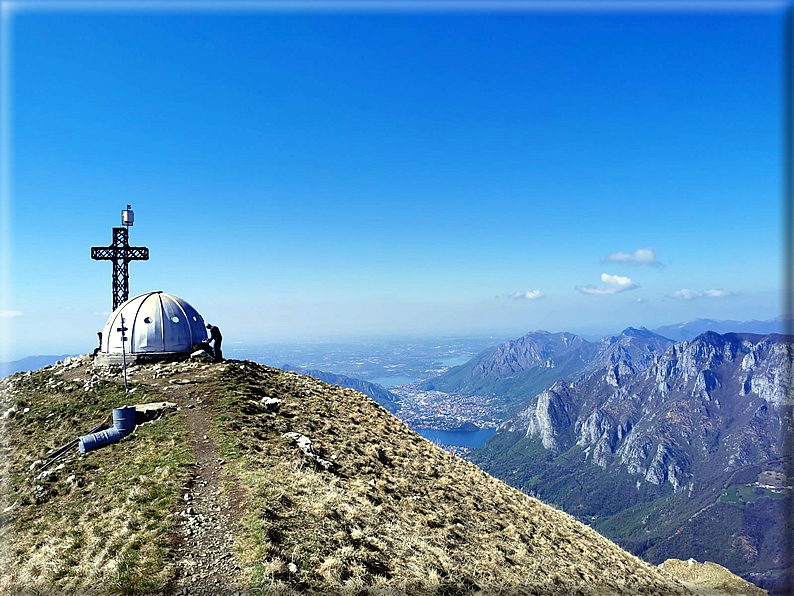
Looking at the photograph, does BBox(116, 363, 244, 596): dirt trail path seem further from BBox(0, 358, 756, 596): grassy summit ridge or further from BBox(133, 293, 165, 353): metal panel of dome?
BBox(133, 293, 165, 353): metal panel of dome

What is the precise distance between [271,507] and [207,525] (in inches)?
82.7

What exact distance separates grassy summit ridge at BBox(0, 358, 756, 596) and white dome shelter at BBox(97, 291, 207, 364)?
276 cm

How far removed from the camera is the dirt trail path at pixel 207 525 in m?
11.5

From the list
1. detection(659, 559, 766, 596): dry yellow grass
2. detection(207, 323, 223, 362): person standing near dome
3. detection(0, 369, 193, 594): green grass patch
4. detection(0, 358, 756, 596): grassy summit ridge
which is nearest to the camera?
detection(0, 369, 193, 594): green grass patch

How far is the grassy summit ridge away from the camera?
506 inches

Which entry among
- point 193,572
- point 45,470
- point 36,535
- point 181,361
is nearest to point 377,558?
point 193,572

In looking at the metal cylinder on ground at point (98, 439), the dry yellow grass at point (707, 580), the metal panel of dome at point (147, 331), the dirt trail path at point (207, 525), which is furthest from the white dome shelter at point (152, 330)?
the dry yellow grass at point (707, 580)

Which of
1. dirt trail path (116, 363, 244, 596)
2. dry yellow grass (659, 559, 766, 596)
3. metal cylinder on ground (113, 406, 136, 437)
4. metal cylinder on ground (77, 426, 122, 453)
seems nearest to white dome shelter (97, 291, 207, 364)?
metal cylinder on ground (113, 406, 136, 437)

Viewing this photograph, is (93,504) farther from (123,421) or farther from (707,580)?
(707,580)

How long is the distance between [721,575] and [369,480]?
99.9 feet

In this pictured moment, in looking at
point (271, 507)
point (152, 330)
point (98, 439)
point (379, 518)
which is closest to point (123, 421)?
point (98, 439)

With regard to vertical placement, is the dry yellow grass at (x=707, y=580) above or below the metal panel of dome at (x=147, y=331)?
below

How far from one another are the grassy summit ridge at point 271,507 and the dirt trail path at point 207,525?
149 mm

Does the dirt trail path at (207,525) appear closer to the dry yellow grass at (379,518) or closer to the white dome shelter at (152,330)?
the dry yellow grass at (379,518)
